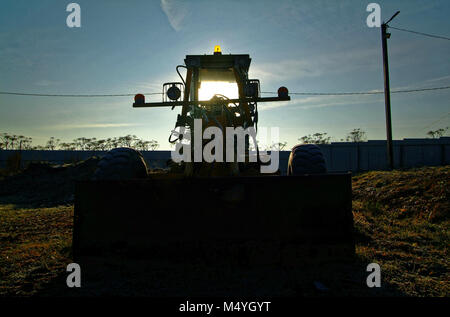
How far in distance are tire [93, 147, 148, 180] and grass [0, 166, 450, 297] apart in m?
1.00

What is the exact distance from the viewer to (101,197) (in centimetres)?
289

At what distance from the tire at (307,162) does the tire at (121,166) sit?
6.76 ft

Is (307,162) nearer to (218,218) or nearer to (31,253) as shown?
(218,218)

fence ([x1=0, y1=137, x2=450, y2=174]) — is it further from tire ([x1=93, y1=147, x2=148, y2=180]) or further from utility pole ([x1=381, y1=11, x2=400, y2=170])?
tire ([x1=93, y1=147, x2=148, y2=180])

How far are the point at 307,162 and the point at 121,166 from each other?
241 centimetres

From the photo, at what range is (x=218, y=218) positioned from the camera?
9.19 feet

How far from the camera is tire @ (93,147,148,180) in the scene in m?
3.86

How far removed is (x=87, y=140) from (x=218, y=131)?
1935 inches

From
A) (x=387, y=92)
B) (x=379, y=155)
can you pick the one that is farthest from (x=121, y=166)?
(x=379, y=155)

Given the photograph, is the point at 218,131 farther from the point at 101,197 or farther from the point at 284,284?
the point at 284,284

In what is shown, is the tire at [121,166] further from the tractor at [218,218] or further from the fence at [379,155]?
the fence at [379,155]

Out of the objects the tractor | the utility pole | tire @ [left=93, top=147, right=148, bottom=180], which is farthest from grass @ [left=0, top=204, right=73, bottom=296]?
the utility pole
